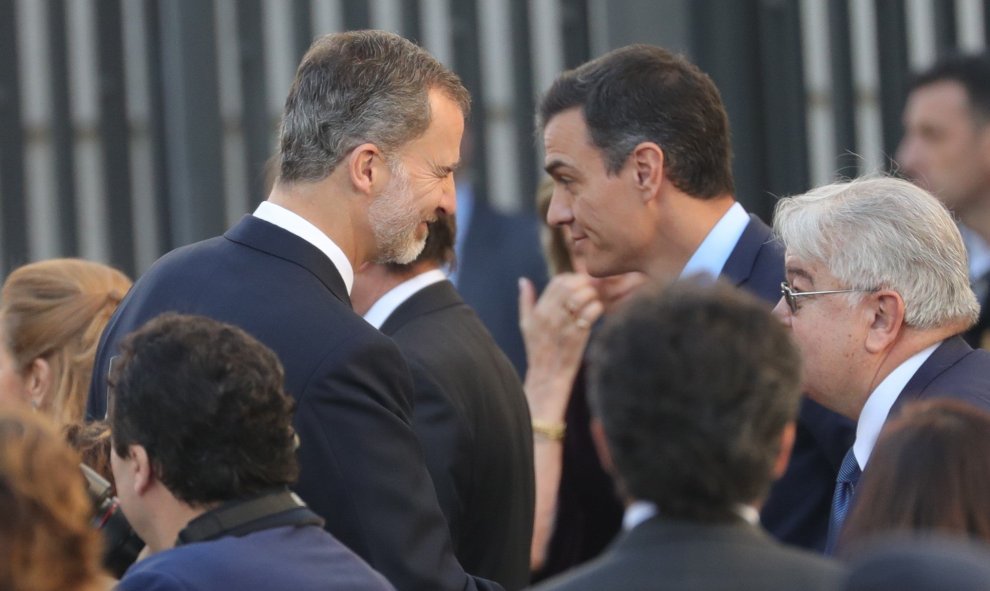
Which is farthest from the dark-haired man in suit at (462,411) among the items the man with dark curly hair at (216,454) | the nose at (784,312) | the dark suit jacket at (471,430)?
the man with dark curly hair at (216,454)

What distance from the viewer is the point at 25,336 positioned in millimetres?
3260

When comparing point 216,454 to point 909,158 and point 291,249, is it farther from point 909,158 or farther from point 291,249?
point 909,158

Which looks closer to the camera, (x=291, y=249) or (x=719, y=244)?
(x=291, y=249)

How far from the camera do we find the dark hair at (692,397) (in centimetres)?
154

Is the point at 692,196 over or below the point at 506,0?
below

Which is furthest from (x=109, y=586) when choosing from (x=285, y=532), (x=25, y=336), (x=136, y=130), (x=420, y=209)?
(x=136, y=130)

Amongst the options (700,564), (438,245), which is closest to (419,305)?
(438,245)

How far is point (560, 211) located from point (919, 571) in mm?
2441

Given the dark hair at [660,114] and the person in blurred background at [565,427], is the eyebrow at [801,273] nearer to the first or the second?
the dark hair at [660,114]

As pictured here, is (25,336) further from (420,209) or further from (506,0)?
(506,0)

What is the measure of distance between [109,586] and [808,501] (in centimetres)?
195

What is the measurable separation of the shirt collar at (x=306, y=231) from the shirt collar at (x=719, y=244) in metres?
1.02

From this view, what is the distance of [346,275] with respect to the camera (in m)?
2.79

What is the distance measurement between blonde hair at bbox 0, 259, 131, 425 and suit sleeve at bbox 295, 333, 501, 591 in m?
0.96
